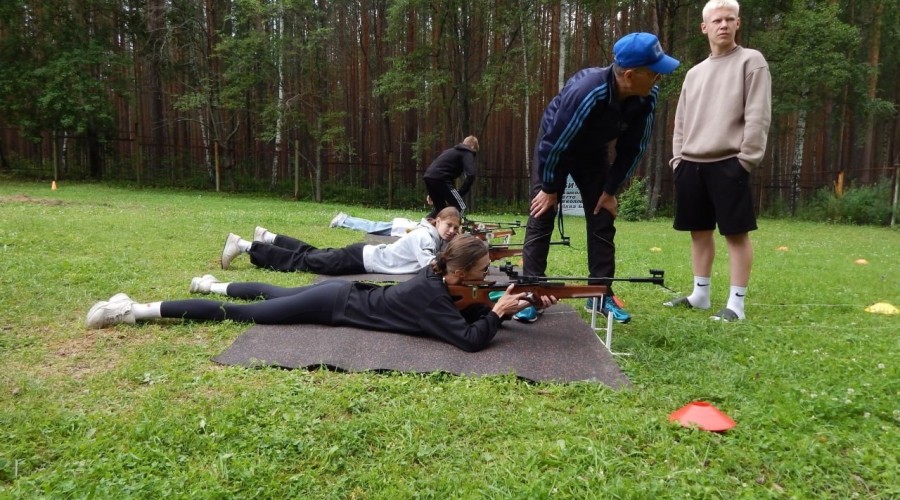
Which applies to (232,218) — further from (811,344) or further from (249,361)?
(811,344)

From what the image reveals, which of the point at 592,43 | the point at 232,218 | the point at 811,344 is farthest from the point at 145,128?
the point at 811,344

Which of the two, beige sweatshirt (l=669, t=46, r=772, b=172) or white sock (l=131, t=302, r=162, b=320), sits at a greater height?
beige sweatshirt (l=669, t=46, r=772, b=172)

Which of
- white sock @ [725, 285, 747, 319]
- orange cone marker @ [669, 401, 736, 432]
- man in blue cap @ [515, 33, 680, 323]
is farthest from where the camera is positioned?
white sock @ [725, 285, 747, 319]

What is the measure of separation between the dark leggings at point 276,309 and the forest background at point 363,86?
16.0 meters

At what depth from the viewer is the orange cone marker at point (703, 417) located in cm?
230

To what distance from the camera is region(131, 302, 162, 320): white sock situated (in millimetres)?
3682

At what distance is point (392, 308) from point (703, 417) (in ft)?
6.36

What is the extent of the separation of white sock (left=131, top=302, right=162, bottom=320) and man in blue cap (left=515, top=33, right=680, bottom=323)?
2508 millimetres

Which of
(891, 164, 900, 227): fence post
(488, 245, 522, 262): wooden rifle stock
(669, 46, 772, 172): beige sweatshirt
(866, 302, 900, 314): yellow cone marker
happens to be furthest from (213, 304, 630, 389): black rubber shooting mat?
(891, 164, 900, 227): fence post

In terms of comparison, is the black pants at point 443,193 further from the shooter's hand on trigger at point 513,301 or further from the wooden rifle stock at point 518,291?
the shooter's hand on trigger at point 513,301

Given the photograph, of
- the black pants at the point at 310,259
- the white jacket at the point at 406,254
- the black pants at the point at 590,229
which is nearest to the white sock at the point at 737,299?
the black pants at the point at 590,229

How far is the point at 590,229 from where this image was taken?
406 centimetres

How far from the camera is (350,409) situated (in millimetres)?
2484

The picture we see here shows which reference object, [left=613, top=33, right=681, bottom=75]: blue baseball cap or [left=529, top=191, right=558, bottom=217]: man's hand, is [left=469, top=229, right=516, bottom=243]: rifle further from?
[left=613, top=33, right=681, bottom=75]: blue baseball cap
